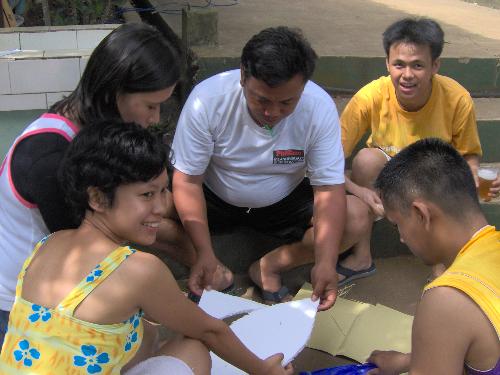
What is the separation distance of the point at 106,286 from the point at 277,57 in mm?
1090

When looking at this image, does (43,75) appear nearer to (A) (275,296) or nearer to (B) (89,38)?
(B) (89,38)

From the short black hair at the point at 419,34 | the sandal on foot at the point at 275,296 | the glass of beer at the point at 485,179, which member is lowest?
the sandal on foot at the point at 275,296

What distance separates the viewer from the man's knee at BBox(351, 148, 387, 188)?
3018 mm

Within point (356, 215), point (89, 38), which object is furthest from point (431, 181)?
point (89, 38)

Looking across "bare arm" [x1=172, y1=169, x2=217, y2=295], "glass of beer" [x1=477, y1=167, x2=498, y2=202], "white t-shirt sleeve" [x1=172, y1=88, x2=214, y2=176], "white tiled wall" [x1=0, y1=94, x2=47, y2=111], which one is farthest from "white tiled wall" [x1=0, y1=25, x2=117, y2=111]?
"glass of beer" [x1=477, y1=167, x2=498, y2=202]

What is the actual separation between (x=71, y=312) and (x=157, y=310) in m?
0.23

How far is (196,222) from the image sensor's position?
2637 mm

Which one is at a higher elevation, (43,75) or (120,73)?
(120,73)

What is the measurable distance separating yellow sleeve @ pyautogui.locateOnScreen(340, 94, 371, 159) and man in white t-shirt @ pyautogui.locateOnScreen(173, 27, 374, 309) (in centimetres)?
35

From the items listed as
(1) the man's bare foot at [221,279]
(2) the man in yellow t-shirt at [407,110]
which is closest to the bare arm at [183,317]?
(1) the man's bare foot at [221,279]

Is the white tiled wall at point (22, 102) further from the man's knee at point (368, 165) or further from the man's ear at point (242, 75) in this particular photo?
the man's knee at point (368, 165)

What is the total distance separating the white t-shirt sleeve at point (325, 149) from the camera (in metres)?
2.69

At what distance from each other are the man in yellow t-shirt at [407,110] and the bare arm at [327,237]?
0.97 ft

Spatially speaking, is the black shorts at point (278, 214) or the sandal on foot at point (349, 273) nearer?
the black shorts at point (278, 214)
